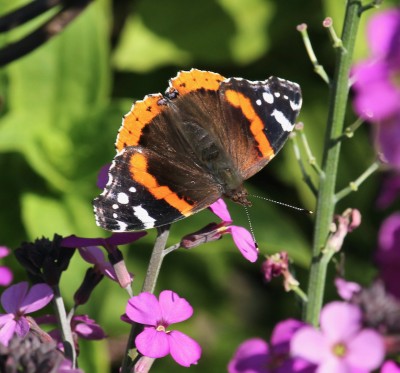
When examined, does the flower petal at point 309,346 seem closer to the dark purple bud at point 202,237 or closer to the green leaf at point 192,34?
the dark purple bud at point 202,237

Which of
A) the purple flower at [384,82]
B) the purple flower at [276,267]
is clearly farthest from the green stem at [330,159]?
the purple flower at [384,82]

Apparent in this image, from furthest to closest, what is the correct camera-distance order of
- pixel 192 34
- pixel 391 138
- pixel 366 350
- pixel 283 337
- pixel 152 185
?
pixel 192 34
pixel 152 185
pixel 283 337
pixel 366 350
pixel 391 138

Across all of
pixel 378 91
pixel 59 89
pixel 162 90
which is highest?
pixel 378 91

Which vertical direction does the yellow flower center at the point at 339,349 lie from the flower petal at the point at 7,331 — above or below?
above

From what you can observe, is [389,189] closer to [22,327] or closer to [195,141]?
[22,327]

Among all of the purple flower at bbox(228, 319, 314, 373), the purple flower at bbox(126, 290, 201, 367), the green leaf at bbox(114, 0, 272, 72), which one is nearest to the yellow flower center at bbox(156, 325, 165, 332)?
the purple flower at bbox(126, 290, 201, 367)

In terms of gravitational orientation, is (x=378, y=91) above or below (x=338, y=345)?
above

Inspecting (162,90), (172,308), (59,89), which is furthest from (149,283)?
(162,90)

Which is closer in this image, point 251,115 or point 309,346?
point 309,346
